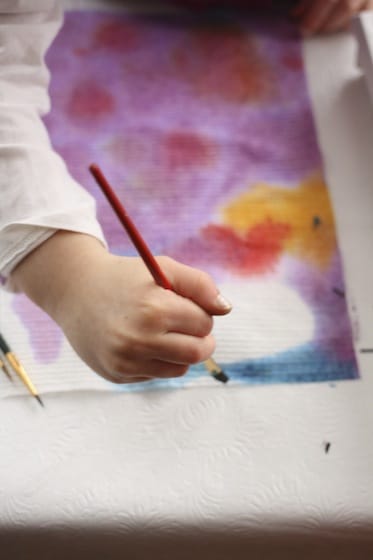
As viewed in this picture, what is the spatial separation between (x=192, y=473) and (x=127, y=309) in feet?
0.51

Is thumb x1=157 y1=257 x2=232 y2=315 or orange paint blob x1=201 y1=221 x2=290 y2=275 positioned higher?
thumb x1=157 y1=257 x2=232 y2=315

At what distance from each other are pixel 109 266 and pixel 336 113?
14.6 inches

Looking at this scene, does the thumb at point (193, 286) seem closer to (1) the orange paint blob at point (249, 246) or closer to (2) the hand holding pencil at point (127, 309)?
(2) the hand holding pencil at point (127, 309)

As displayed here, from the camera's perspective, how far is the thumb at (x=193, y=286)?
0.37 meters

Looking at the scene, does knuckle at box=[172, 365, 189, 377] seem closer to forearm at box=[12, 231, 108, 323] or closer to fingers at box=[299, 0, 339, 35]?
forearm at box=[12, 231, 108, 323]

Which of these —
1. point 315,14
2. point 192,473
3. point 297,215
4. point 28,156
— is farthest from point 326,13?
point 192,473

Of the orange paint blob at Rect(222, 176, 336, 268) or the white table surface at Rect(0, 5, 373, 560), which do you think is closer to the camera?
the white table surface at Rect(0, 5, 373, 560)

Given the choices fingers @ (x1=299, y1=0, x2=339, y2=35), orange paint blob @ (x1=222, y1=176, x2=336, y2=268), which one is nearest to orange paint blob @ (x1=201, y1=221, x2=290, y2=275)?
orange paint blob @ (x1=222, y1=176, x2=336, y2=268)

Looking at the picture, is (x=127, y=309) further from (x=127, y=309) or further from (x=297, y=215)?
(x=297, y=215)

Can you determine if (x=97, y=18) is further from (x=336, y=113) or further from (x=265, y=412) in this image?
A: (x=265, y=412)

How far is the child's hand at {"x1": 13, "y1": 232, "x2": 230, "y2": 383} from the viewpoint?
1.18ft

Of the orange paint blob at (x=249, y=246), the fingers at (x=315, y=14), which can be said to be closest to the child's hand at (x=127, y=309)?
the orange paint blob at (x=249, y=246)

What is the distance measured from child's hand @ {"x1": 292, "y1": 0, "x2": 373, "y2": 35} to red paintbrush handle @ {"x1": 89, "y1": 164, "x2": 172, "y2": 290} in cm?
46

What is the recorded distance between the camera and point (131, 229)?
0.31m
